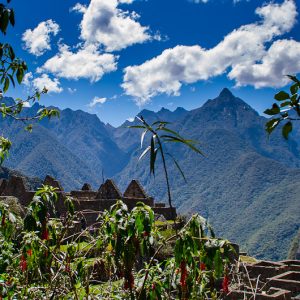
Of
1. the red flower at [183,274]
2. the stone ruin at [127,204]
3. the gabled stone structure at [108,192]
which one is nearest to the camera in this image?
the red flower at [183,274]

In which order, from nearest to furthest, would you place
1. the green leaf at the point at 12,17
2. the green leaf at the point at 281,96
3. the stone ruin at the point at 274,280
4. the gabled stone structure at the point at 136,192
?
the green leaf at the point at 281,96, the green leaf at the point at 12,17, the stone ruin at the point at 274,280, the gabled stone structure at the point at 136,192

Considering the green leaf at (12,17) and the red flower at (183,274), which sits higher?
the green leaf at (12,17)

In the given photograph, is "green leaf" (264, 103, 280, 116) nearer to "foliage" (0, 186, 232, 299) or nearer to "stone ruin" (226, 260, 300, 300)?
"foliage" (0, 186, 232, 299)

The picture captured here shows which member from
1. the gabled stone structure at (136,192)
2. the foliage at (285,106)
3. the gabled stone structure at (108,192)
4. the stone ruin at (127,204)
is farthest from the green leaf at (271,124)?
the gabled stone structure at (136,192)

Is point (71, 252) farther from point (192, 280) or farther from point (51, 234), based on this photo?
point (192, 280)

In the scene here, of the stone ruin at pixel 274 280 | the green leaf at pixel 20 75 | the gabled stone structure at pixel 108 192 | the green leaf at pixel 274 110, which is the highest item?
the green leaf at pixel 20 75

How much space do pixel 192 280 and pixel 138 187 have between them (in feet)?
65.5

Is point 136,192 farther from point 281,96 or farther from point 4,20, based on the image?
point 281,96

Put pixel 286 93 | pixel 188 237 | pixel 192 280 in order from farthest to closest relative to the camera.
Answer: pixel 192 280 → pixel 188 237 → pixel 286 93

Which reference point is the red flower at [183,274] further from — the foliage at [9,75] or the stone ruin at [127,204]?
the stone ruin at [127,204]

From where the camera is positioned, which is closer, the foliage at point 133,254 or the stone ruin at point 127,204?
the foliage at point 133,254

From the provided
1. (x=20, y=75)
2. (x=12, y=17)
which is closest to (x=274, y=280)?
(x=20, y=75)

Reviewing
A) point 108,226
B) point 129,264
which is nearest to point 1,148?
point 108,226

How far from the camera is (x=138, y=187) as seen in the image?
23172 millimetres
